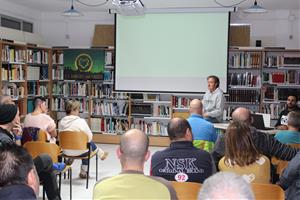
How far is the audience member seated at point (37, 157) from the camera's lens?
11.8 ft

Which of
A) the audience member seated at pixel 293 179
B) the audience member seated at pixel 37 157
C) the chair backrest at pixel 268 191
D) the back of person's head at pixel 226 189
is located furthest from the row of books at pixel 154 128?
the back of person's head at pixel 226 189

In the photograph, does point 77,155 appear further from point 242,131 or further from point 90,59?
point 90,59

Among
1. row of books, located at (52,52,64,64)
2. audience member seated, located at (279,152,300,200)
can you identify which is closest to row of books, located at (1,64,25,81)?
row of books, located at (52,52,64,64)

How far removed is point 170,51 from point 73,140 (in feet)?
13.3

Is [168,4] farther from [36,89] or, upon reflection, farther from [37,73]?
[36,89]

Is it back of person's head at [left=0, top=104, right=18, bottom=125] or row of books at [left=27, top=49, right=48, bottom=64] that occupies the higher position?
row of books at [left=27, top=49, right=48, bottom=64]

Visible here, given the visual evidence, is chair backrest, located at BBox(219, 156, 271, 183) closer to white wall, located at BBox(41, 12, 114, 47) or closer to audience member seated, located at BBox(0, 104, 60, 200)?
audience member seated, located at BBox(0, 104, 60, 200)

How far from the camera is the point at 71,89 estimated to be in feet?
30.7

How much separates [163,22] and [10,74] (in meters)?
3.56

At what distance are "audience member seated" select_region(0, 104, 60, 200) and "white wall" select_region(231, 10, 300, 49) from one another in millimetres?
6278

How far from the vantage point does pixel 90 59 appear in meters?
9.18

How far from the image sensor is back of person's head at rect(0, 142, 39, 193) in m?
1.90

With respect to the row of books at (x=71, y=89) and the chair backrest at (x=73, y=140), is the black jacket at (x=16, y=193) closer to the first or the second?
the chair backrest at (x=73, y=140)

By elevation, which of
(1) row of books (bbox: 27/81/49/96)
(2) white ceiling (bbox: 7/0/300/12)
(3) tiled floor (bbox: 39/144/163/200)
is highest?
(2) white ceiling (bbox: 7/0/300/12)
